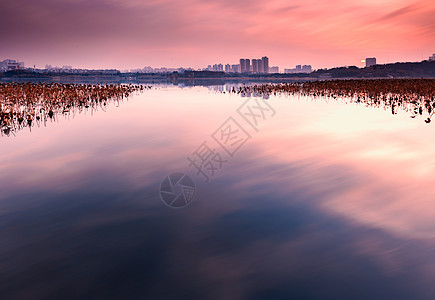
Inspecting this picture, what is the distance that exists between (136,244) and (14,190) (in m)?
5.67

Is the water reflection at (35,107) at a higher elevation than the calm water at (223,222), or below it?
higher

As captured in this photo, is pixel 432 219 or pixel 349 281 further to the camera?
pixel 432 219

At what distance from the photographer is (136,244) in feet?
20.9

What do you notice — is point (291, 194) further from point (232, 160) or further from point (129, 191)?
point (129, 191)

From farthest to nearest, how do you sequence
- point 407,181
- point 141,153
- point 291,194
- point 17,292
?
1. point 141,153
2. point 407,181
3. point 291,194
4. point 17,292

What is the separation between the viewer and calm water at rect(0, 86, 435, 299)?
17.2 feet

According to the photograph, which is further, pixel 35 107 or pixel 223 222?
pixel 35 107

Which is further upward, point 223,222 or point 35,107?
point 35,107

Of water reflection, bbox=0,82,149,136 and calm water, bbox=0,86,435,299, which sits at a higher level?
water reflection, bbox=0,82,149,136

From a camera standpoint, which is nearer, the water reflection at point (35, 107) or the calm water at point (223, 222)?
the calm water at point (223, 222)

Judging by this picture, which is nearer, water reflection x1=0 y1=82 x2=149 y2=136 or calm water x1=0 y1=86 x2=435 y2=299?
calm water x1=0 y1=86 x2=435 y2=299

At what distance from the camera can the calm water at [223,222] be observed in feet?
17.2


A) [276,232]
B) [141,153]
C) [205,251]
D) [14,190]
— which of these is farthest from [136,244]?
[141,153]

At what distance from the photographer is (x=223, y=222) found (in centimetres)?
740
